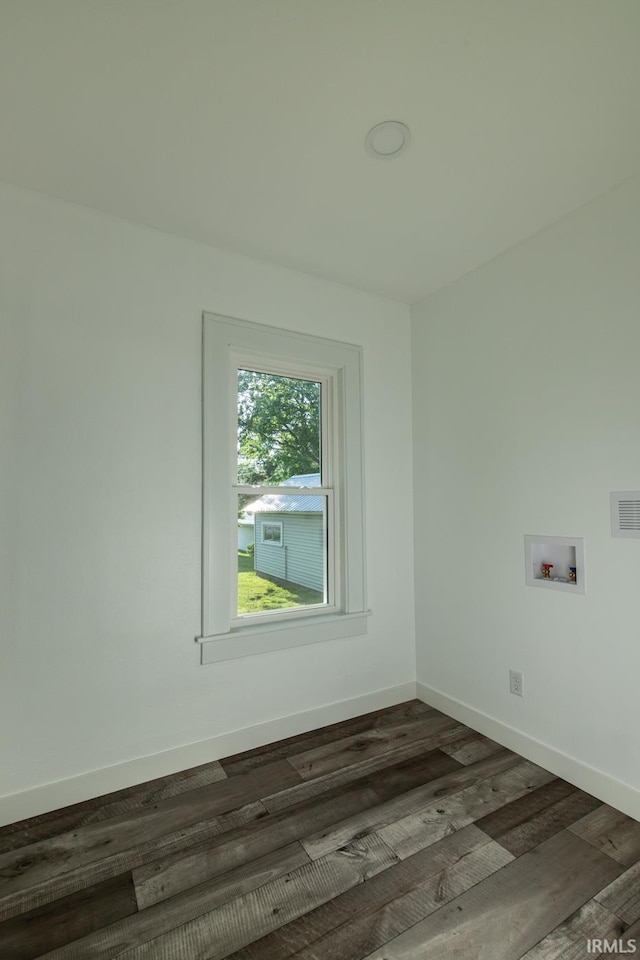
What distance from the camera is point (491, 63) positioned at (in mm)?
1486

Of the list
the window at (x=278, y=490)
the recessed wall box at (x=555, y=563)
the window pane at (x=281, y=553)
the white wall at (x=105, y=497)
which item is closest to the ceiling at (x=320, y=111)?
the white wall at (x=105, y=497)

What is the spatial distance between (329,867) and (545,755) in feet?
4.04

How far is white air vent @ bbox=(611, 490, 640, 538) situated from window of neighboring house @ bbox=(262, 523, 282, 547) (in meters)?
1.67

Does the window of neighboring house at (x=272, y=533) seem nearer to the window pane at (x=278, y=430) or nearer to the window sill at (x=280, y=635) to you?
the window pane at (x=278, y=430)

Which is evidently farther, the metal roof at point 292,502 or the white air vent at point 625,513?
the metal roof at point 292,502

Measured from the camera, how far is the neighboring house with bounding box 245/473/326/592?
2688mm

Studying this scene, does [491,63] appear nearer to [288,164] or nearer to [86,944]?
[288,164]

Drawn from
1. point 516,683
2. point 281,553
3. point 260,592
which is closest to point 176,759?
point 260,592

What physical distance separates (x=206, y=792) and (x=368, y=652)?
1.19 m

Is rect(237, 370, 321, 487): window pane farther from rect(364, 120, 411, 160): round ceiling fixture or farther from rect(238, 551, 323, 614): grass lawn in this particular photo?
rect(364, 120, 411, 160): round ceiling fixture

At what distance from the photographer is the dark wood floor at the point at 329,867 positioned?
4.68 ft

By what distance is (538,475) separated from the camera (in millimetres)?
2387

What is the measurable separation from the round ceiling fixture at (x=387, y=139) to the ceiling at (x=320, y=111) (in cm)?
3

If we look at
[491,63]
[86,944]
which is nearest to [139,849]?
[86,944]
